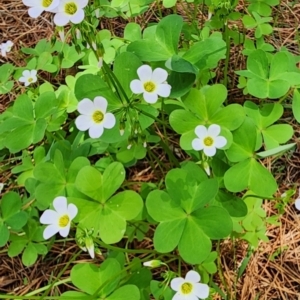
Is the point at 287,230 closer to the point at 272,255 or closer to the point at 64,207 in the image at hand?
the point at 272,255

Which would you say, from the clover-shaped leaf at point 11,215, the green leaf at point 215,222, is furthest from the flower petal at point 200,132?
the clover-shaped leaf at point 11,215

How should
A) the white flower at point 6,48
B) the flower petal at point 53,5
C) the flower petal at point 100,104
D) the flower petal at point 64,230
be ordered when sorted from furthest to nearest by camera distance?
the white flower at point 6,48
the flower petal at point 100,104
the flower petal at point 64,230
the flower petal at point 53,5

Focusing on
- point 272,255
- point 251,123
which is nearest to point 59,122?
point 251,123

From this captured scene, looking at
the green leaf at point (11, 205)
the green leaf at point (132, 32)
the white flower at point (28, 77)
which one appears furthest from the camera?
the white flower at point (28, 77)

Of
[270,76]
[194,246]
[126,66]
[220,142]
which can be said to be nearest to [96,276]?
[194,246]

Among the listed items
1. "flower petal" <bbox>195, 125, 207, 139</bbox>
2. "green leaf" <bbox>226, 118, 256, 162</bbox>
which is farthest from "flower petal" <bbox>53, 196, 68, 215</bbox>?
"green leaf" <bbox>226, 118, 256, 162</bbox>

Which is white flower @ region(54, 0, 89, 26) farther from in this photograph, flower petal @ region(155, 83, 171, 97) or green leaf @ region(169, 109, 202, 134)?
green leaf @ region(169, 109, 202, 134)

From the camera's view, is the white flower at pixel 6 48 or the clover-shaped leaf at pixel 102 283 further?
the white flower at pixel 6 48

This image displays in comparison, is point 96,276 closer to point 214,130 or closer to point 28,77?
point 214,130

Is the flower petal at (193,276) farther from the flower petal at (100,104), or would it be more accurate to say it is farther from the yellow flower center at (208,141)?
the flower petal at (100,104)
